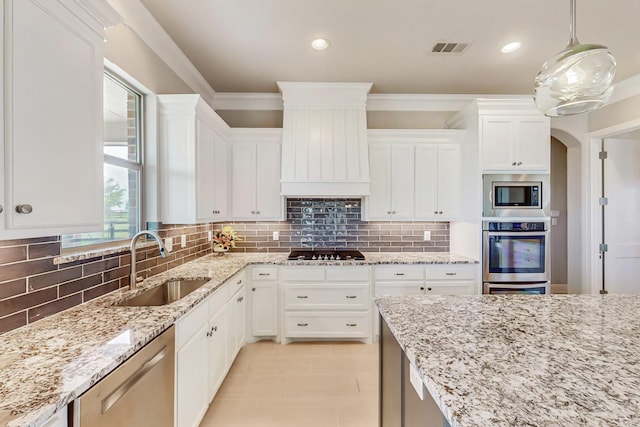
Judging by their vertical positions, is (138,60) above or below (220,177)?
above

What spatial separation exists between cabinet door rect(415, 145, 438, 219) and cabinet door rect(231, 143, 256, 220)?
1.94 metres

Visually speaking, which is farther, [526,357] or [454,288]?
[454,288]

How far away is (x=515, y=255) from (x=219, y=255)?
3238 mm

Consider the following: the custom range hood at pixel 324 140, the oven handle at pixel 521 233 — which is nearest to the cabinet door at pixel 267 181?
the custom range hood at pixel 324 140

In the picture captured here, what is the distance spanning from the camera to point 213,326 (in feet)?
6.70

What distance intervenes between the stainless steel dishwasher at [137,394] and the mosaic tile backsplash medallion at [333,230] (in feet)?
7.28

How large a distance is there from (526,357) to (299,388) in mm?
1859

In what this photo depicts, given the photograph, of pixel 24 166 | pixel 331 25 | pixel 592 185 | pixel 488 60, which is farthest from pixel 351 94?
pixel 592 185

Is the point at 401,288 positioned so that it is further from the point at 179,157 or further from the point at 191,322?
the point at 179,157

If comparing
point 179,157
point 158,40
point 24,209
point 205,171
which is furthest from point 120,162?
point 24,209

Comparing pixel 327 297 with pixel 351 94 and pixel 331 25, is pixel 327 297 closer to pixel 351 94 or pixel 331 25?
pixel 351 94

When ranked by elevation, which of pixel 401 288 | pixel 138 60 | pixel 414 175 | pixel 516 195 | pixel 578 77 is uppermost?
pixel 138 60

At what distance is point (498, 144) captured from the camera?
303 cm

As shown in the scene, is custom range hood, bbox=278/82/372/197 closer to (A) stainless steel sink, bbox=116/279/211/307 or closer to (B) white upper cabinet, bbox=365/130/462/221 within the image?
(B) white upper cabinet, bbox=365/130/462/221
